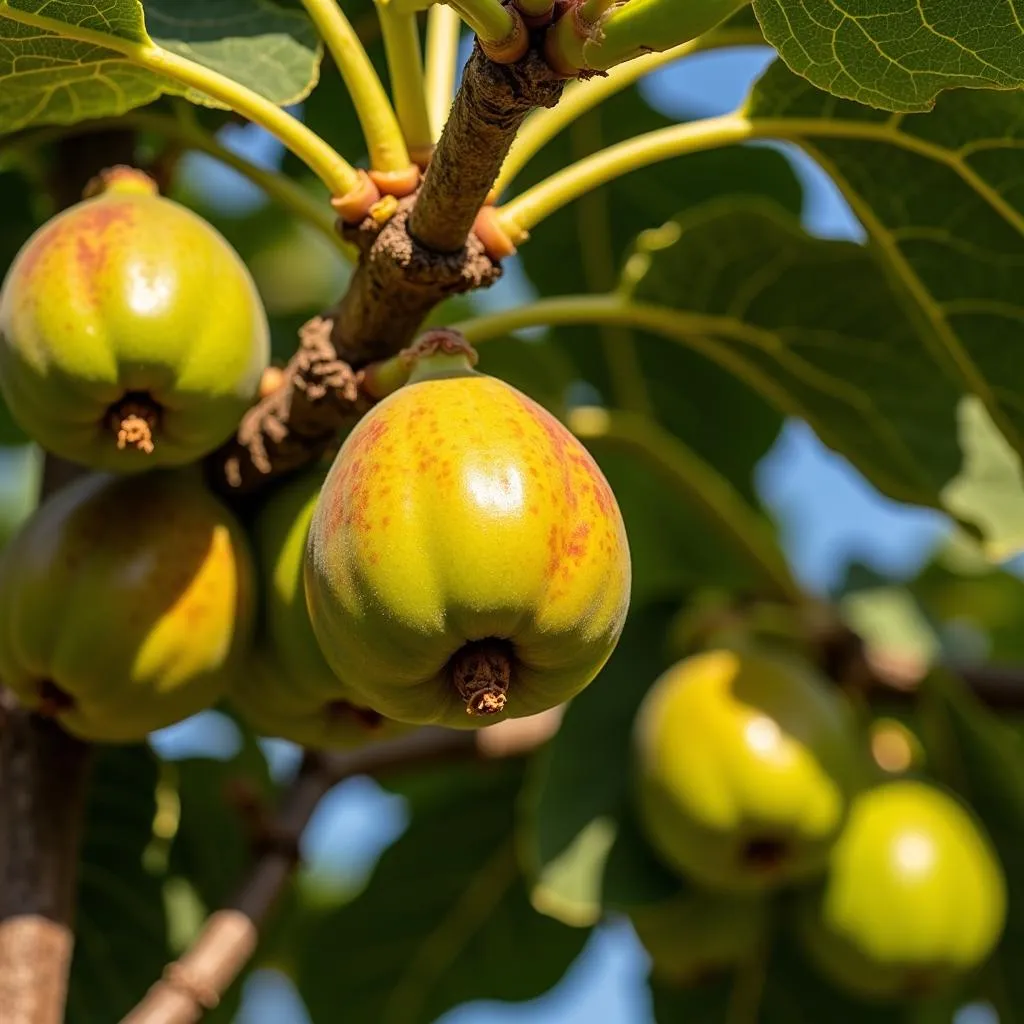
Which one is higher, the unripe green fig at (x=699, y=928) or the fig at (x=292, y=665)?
the fig at (x=292, y=665)

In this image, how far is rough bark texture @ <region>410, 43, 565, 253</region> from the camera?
1.23 m

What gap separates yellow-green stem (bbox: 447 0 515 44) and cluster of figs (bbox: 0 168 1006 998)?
289 millimetres

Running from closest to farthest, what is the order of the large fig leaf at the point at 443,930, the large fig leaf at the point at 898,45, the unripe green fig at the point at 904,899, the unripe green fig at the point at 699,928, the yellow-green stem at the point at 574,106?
the large fig leaf at the point at 898,45 < the yellow-green stem at the point at 574,106 < the unripe green fig at the point at 904,899 < the unripe green fig at the point at 699,928 < the large fig leaf at the point at 443,930

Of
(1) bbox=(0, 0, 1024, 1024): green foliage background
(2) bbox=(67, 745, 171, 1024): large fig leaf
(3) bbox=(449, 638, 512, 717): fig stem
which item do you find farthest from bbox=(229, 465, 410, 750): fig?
(2) bbox=(67, 745, 171, 1024): large fig leaf

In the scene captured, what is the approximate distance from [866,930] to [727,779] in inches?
Answer: 14.3

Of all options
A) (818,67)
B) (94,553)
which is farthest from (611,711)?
(818,67)

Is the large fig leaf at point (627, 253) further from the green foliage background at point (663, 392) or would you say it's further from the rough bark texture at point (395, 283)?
the rough bark texture at point (395, 283)

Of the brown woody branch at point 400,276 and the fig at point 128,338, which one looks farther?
the fig at point 128,338

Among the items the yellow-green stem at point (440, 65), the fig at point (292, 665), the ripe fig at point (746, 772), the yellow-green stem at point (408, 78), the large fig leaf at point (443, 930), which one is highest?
the yellow-green stem at point (408, 78)

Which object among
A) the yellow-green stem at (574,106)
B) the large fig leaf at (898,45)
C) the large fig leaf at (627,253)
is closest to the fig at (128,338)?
the yellow-green stem at (574,106)

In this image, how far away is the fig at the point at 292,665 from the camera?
4.83 feet

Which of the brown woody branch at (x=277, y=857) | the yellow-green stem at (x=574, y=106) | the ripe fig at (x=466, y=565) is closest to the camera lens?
the ripe fig at (x=466, y=565)

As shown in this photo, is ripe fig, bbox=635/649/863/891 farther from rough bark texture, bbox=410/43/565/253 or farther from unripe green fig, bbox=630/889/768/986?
rough bark texture, bbox=410/43/565/253

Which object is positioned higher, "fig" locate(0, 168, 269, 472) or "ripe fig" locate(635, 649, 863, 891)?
"fig" locate(0, 168, 269, 472)
